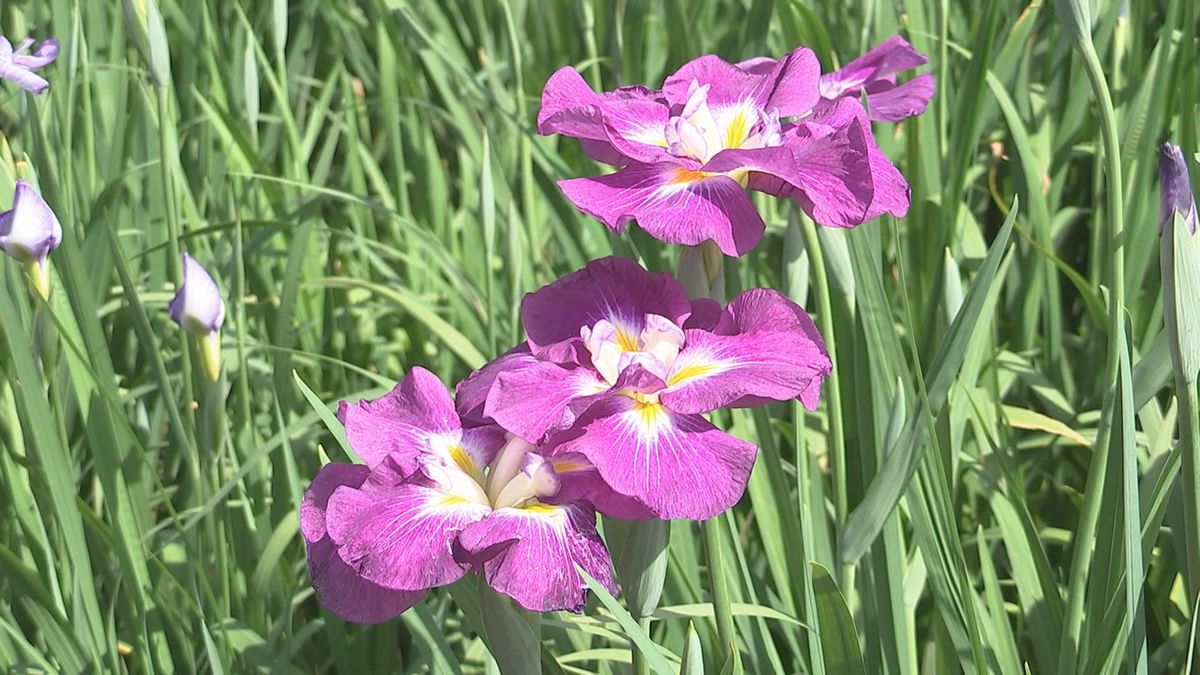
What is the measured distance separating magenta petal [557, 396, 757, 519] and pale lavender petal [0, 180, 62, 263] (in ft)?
1.96

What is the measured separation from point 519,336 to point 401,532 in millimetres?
926

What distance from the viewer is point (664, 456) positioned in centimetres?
75

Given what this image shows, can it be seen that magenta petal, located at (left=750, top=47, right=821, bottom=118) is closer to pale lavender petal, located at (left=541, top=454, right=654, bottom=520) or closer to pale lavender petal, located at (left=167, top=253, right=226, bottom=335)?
pale lavender petal, located at (left=541, top=454, right=654, bottom=520)

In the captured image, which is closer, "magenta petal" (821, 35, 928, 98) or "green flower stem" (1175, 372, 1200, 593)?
"green flower stem" (1175, 372, 1200, 593)

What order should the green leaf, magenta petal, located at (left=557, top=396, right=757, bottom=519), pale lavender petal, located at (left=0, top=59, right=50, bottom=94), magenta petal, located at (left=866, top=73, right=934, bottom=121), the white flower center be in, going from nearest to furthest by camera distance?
magenta petal, located at (left=557, top=396, right=757, bottom=519) → the white flower center → the green leaf → magenta petal, located at (left=866, top=73, right=934, bottom=121) → pale lavender petal, located at (left=0, top=59, right=50, bottom=94)

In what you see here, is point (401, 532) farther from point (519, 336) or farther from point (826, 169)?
point (519, 336)

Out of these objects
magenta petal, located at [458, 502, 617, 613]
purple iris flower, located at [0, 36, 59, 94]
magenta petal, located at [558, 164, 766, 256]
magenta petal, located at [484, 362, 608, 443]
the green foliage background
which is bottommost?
the green foliage background

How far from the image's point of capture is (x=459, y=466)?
0.85 m

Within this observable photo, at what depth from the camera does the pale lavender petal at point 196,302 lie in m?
1.17

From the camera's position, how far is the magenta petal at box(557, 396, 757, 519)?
72cm

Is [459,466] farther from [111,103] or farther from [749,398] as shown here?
[111,103]

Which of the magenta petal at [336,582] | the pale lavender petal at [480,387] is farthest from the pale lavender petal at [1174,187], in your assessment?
the magenta petal at [336,582]

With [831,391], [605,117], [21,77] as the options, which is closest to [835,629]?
[831,391]

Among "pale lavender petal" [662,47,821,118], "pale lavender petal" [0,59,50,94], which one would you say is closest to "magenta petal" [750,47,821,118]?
"pale lavender petal" [662,47,821,118]
